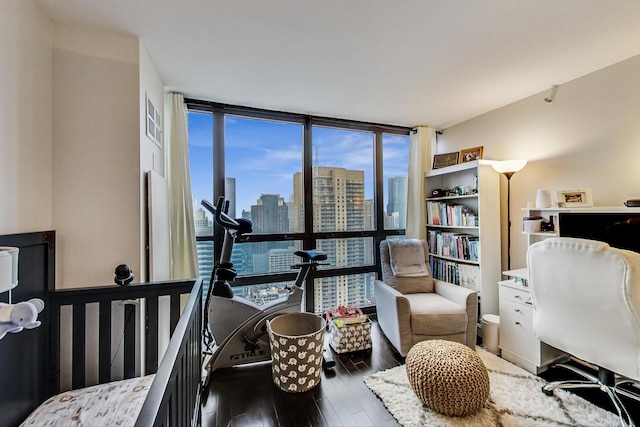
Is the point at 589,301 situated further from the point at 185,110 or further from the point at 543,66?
the point at 185,110

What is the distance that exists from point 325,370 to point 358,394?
14.1 inches

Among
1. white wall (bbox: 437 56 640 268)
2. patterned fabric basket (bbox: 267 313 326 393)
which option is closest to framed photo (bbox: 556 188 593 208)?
white wall (bbox: 437 56 640 268)

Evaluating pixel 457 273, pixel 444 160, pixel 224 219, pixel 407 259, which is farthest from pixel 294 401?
pixel 444 160

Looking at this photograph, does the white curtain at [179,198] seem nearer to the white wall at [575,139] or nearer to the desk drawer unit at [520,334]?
the desk drawer unit at [520,334]

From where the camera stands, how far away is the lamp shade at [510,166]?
2523 millimetres

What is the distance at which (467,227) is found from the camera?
112 inches

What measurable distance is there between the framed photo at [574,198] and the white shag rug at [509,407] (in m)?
1.39

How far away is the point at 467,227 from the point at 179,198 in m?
2.92

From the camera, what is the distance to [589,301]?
146 centimetres

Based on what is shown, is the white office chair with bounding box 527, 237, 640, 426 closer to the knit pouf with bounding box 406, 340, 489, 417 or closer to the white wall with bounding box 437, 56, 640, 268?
the knit pouf with bounding box 406, 340, 489, 417

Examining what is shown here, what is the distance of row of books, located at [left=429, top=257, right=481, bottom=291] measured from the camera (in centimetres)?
278

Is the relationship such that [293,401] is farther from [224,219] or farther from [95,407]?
[224,219]

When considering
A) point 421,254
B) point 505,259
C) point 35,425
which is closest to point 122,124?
point 35,425

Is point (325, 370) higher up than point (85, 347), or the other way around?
point (85, 347)
